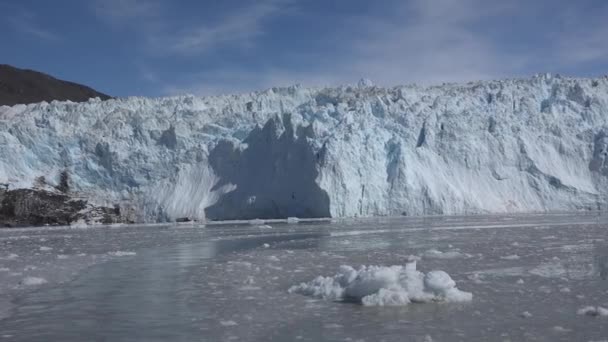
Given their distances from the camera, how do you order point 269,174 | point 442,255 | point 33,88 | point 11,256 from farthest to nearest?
point 33,88 → point 269,174 → point 11,256 → point 442,255

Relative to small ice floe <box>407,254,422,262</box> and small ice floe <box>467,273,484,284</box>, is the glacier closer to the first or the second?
small ice floe <box>407,254,422,262</box>

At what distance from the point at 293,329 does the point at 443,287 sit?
180 cm

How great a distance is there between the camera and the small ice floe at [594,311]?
5.17m

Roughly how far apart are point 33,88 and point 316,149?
207 feet

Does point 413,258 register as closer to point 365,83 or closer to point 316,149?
point 316,149

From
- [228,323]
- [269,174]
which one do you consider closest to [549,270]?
[228,323]

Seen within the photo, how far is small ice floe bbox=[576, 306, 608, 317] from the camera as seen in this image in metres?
5.17

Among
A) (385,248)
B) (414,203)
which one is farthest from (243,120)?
(385,248)

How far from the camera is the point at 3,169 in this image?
96.0 ft

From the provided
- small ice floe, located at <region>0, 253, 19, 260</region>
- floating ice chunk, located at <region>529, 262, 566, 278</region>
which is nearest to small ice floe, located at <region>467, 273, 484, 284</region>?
floating ice chunk, located at <region>529, 262, 566, 278</region>

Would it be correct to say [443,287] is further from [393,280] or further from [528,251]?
[528,251]

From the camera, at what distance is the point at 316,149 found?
1093 inches

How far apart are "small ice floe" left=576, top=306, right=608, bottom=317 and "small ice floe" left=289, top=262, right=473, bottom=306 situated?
106 centimetres

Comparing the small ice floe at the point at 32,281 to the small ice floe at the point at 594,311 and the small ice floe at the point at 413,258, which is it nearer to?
the small ice floe at the point at 413,258
